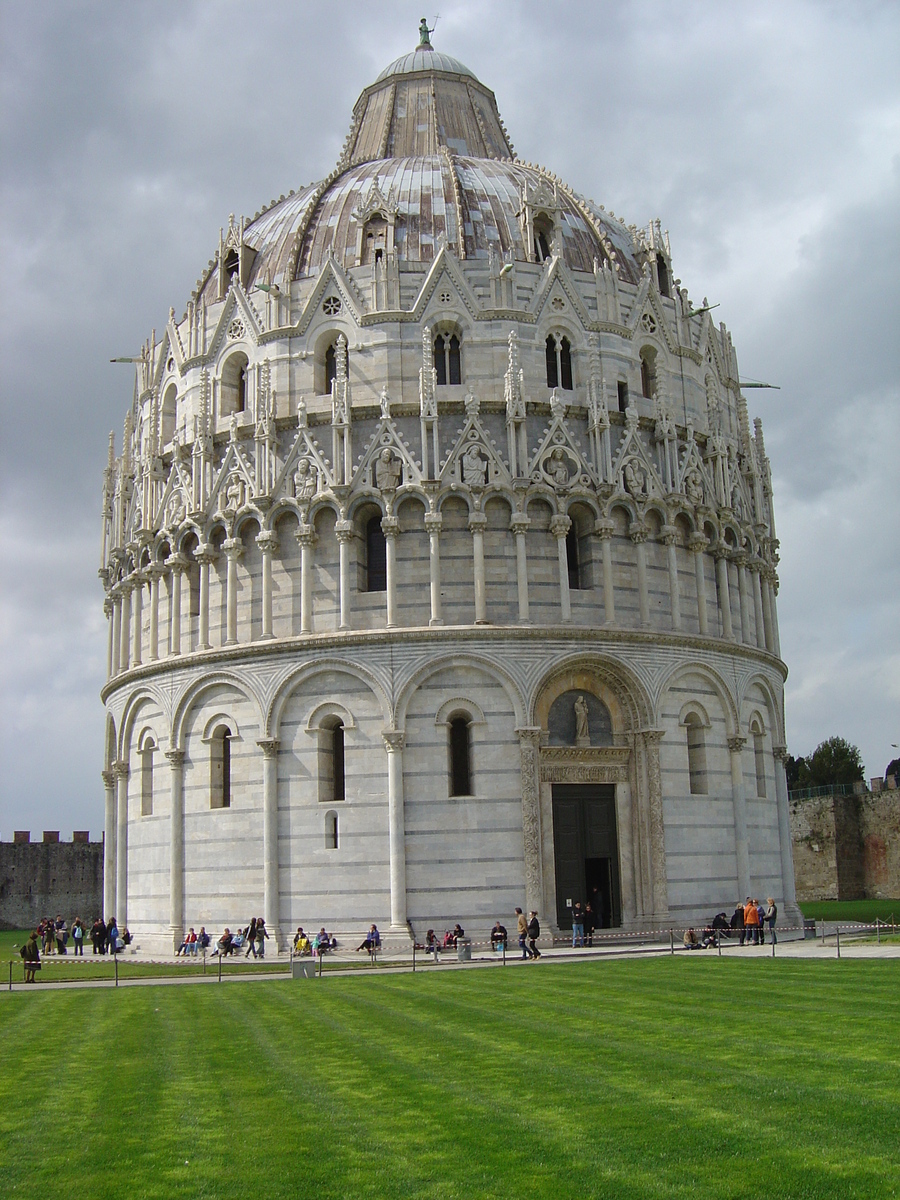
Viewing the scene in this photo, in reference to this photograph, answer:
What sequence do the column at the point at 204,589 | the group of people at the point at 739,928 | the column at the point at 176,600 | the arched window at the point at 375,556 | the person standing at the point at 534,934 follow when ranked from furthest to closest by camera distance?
the column at the point at 176,600 < the column at the point at 204,589 < the arched window at the point at 375,556 < the group of people at the point at 739,928 < the person standing at the point at 534,934

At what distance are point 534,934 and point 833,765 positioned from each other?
Answer: 236 feet

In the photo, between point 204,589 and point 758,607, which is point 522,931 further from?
point 758,607

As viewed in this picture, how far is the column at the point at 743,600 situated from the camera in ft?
140

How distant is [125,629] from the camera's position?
44.3m

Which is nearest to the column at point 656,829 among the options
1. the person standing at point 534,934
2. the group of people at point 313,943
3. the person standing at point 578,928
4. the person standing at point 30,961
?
the person standing at point 578,928

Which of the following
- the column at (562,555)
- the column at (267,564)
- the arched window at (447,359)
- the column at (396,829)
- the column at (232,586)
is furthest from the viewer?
the arched window at (447,359)

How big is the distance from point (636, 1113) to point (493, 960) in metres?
20.0

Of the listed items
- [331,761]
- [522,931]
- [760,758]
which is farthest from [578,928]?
[760,758]

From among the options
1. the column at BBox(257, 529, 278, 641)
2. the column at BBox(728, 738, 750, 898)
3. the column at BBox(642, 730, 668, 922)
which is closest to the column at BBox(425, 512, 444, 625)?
the column at BBox(257, 529, 278, 641)

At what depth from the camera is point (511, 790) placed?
117 feet

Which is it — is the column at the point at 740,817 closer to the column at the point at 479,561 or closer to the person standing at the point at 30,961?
the column at the point at 479,561

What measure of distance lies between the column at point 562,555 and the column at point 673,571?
3.62m

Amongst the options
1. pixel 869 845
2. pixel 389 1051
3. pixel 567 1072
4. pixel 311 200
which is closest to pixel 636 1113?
pixel 567 1072

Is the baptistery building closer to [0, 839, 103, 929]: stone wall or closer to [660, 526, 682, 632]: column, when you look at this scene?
[660, 526, 682, 632]: column
